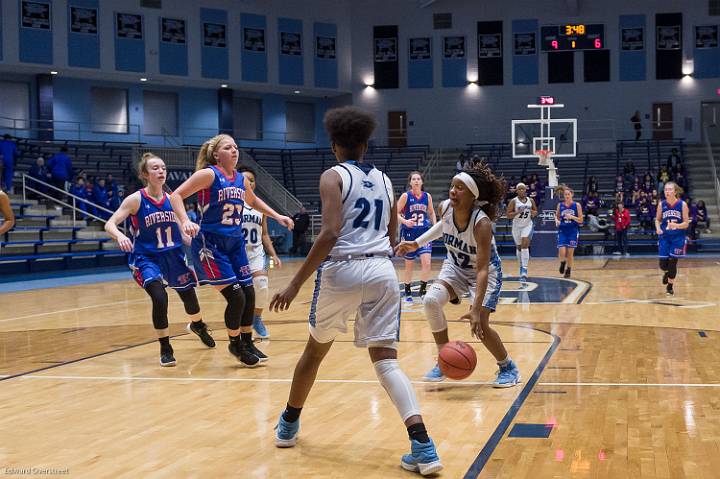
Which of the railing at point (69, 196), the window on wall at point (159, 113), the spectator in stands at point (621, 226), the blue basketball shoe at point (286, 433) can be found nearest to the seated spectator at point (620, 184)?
the spectator in stands at point (621, 226)

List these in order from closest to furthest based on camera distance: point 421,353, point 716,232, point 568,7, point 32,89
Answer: point 421,353 → point 716,232 → point 32,89 → point 568,7

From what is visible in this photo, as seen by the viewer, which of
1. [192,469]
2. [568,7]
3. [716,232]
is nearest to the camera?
[192,469]

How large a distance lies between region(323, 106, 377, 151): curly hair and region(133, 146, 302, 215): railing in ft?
80.6

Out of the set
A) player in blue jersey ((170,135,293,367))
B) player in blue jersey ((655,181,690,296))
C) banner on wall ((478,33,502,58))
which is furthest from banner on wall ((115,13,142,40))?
player in blue jersey ((170,135,293,367))

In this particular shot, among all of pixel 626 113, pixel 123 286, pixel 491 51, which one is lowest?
pixel 123 286

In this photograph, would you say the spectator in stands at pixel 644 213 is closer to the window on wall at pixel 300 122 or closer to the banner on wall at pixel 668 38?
the banner on wall at pixel 668 38

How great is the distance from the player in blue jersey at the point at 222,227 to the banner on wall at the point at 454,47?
28.8 metres

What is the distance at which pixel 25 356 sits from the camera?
8.41 metres

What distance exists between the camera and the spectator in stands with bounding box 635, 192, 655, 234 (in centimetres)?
2617

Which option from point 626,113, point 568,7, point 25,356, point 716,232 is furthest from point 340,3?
point 25,356

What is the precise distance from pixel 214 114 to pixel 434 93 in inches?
345

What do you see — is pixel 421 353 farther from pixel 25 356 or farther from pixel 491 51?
pixel 491 51

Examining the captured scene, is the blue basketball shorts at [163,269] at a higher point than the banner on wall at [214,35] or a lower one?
lower

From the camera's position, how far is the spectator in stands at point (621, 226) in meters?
24.4
